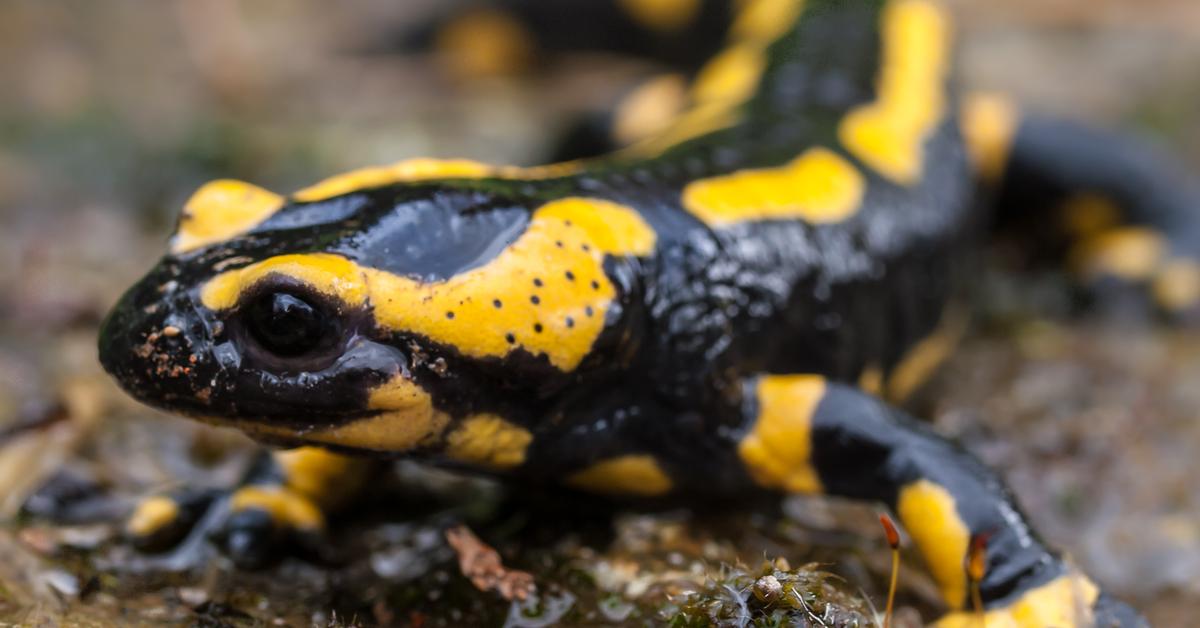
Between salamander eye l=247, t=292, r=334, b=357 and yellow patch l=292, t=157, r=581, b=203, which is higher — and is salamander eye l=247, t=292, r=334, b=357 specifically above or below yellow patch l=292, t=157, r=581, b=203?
below

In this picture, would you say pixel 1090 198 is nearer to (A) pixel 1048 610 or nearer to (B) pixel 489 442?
(A) pixel 1048 610

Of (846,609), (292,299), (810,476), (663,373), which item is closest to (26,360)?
(292,299)

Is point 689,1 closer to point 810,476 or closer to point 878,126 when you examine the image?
point 878,126

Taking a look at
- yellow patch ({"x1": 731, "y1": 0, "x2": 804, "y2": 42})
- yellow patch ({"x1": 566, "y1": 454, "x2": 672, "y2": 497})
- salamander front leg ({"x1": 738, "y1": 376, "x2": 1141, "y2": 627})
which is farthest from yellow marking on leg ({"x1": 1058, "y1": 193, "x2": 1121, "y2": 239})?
yellow patch ({"x1": 566, "y1": 454, "x2": 672, "y2": 497})

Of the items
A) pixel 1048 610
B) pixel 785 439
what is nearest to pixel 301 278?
pixel 785 439

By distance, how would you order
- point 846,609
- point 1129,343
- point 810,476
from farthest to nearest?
point 1129,343 → point 810,476 → point 846,609

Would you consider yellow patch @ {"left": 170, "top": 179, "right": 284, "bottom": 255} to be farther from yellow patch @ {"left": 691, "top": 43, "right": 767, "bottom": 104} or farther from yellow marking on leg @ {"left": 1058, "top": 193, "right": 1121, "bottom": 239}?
yellow marking on leg @ {"left": 1058, "top": 193, "right": 1121, "bottom": 239}
